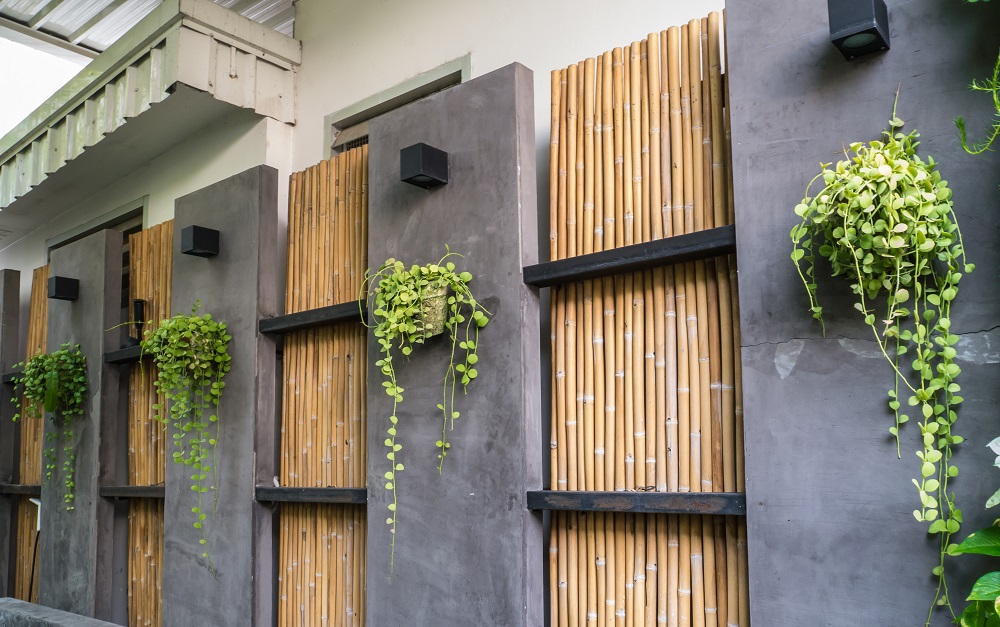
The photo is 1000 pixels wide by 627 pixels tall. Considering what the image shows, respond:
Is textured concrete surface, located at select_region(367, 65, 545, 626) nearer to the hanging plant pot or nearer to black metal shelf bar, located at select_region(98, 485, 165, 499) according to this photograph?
the hanging plant pot

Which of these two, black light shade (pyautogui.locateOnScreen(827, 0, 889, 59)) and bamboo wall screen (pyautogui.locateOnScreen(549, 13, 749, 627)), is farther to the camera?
bamboo wall screen (pyautogui.locateOnScreen(549, 13, 749, 627))

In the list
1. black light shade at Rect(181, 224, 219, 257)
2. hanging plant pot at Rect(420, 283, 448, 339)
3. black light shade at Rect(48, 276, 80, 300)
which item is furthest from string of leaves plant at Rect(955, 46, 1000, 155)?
black light shade at Rect(48, 276, 80, 300)

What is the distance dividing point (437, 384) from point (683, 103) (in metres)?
1.42

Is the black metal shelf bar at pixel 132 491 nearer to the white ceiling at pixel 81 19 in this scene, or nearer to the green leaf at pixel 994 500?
the white ceiling at pixel 81 19

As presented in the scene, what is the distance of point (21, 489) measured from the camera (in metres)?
6.28

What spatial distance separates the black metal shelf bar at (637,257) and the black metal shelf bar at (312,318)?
1040mm

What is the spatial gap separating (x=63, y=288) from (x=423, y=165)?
3.69 metres

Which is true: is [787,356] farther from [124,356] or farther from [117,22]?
[117,22]

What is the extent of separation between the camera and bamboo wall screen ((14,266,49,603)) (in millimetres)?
6316

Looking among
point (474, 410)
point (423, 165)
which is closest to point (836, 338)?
point (474, 410)

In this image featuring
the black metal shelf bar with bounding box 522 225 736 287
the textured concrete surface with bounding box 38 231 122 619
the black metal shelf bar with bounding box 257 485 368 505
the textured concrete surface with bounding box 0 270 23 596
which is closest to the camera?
the black metal shelf bar with bounding box 522 225 736 287

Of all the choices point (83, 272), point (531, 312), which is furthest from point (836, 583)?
point (83, 272)

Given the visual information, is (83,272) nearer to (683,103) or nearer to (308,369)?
(308,369)

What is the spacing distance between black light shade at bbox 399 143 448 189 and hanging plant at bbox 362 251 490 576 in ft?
1.05
